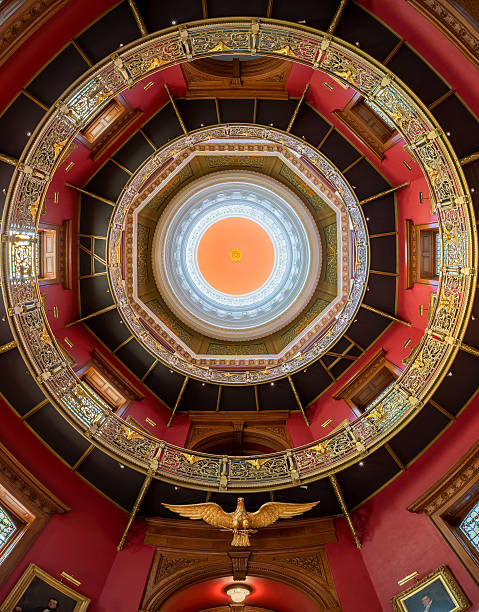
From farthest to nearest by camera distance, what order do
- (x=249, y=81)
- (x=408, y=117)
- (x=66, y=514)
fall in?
(x=249, y=81)
(x=66, y=514)
(x=408, y=117)

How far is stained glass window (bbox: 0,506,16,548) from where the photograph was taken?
1049cm

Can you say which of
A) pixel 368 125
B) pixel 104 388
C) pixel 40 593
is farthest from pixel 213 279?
pixel 40 593

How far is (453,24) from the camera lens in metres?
8.75

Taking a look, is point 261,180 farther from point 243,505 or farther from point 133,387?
point 243,505

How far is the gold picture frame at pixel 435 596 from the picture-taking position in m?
9.11

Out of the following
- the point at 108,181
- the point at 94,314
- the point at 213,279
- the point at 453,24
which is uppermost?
the point at 213,279

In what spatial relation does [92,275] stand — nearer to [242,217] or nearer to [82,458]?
[82,458]

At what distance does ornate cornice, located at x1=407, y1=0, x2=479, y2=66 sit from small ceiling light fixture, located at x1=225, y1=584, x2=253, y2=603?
13012mm

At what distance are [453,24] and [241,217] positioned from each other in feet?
46.1

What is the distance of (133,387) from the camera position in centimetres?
1567

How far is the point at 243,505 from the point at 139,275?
9634mm

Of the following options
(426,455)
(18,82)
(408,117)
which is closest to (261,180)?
(408,117)

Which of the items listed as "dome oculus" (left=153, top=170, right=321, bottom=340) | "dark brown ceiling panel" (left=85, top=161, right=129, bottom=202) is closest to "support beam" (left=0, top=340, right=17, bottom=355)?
"dark brown ceiling panel" (left=85, top=161, right=129, bottom=202)

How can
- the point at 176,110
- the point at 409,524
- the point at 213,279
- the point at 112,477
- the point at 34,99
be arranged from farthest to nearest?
the point at 213,279
the point at 176,110
the point at 112,477
the point at 409,524
the point at 34,99
